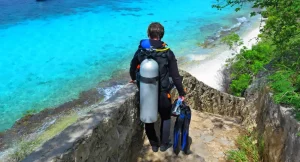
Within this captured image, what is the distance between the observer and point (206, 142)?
5414 millimetres

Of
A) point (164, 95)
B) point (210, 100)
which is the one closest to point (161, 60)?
point (164, 95)

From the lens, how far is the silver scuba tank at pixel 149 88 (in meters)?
3.99

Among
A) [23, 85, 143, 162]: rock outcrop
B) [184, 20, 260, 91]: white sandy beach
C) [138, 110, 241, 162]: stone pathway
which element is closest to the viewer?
[23, 85, 143, 162]: rock outcrop

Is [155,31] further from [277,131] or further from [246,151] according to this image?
[246,151]

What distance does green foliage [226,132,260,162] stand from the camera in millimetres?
4688

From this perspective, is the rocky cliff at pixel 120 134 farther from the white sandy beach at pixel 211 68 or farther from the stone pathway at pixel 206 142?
the white sandy beach at pixel 211 68

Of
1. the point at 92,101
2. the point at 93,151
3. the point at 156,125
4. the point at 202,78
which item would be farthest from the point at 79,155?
the point at 202,78

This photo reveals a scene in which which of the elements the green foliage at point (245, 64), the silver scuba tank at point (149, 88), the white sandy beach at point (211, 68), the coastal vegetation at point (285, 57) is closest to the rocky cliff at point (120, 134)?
the coastal vegetation at point (285, 57)

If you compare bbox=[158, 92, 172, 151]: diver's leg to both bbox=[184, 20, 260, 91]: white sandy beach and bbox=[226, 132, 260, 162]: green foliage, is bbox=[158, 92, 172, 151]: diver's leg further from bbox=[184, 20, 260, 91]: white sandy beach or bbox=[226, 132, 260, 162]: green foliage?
bbox=[184, 20, 260, 91]: white sandy beach

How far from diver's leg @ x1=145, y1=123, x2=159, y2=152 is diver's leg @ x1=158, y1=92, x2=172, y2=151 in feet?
0.32

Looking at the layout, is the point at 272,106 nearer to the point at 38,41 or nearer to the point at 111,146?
the point at 111,146

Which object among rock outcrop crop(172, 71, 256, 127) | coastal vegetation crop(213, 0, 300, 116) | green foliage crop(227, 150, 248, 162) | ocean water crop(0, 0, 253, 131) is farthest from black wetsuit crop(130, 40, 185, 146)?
ocean water crop(0, 0, 253, 131)

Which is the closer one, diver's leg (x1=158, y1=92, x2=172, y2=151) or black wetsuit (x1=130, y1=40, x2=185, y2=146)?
black wetsuit (x1=130, y1=40, x2=185, y2=146)

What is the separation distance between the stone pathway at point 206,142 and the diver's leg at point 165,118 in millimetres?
139
